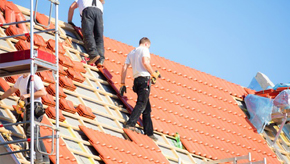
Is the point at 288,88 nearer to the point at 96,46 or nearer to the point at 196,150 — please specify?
the point at 196,150

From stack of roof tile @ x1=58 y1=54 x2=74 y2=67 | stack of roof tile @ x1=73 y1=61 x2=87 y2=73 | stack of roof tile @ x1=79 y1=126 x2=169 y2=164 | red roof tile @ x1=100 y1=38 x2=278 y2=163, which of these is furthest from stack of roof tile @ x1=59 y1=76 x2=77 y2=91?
red roof tile @ x1=100 y1=38 x2=278 y2=163

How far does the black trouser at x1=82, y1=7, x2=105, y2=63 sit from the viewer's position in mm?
12742

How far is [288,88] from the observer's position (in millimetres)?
15164

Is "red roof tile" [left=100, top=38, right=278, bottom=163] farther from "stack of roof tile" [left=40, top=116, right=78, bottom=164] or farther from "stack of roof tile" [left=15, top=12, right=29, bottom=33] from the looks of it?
"stack of roof tile" [left=40, top=116, right=78, bottom=164]

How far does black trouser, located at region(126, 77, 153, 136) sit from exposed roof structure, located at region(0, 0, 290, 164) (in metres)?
0.22

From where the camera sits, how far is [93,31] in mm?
13125

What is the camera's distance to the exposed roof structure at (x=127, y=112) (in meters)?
10.7

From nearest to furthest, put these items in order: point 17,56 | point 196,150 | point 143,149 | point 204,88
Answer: point 17,56 < point 143,149 < point 196,150 < point 204,88

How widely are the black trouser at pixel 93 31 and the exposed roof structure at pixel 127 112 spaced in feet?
0.89

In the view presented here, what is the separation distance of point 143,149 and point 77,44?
274cm

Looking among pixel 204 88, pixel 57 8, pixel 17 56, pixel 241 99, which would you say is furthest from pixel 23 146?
pixel 241 99

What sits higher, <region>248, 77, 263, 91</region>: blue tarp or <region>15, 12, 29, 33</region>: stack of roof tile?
<region>248, 77, 263, 91</region>: blue tarp

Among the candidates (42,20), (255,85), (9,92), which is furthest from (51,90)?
(255,85)

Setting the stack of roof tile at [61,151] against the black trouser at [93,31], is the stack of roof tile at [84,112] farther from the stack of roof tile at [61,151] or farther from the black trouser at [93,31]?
the black trouser at [93,31]
